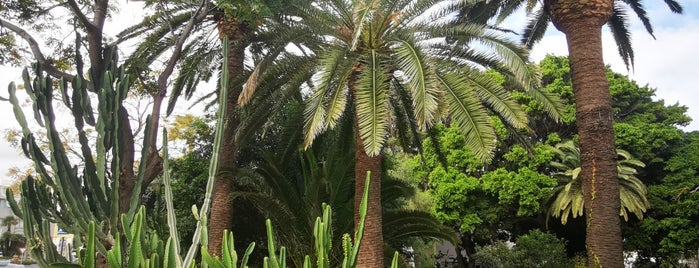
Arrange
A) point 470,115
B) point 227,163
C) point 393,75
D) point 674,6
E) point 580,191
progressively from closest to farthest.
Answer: point 470,115 < point 393,75 < point 227,163 < point 674,6 < point 580,191

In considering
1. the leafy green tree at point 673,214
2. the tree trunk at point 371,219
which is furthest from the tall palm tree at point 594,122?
the leafy green tree at point 673,214

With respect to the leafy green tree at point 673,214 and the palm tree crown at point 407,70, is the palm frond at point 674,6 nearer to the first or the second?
the palm tree crown at point 407,70

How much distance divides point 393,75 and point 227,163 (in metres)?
3.81

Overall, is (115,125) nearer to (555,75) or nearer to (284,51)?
(284,51)

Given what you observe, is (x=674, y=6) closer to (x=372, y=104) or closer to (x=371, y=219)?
(x=372, y=104)

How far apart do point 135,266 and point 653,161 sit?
19.4 meters

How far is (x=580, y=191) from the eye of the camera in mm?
19188

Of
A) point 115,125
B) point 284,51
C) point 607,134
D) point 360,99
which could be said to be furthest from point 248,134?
point 607,134

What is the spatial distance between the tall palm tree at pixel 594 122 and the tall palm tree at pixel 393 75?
1024 millimetres

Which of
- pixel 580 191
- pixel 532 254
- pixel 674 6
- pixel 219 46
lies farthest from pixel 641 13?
pixel 219 46

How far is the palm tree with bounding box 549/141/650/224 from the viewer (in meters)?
18.9

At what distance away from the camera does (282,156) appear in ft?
44.0

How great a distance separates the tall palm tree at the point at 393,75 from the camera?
9297 mm

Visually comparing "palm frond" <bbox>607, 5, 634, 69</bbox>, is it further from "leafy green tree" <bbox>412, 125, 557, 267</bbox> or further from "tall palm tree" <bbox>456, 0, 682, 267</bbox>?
"leafy green tree" <bbox>412, 125, 557, 267</bbox>
